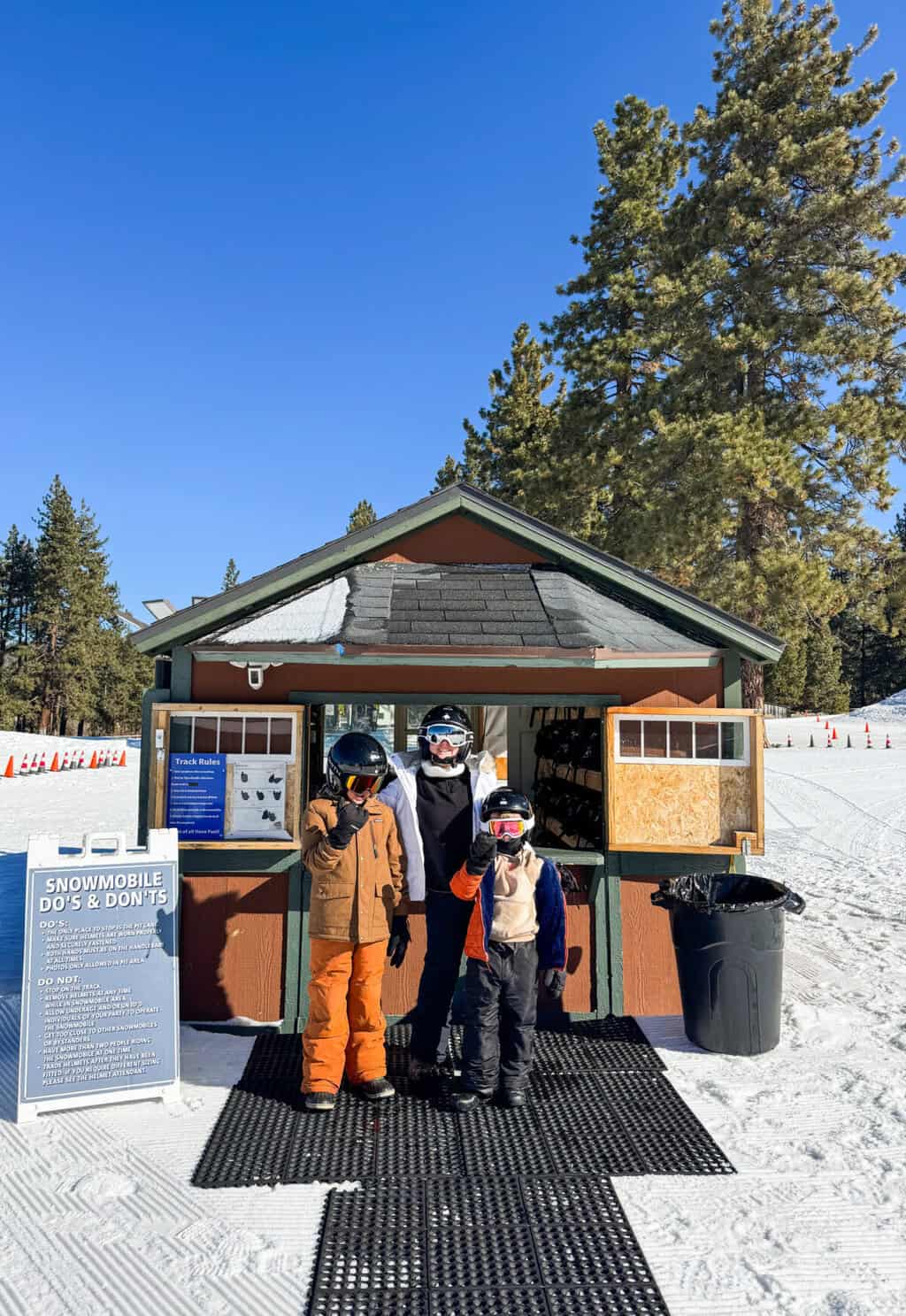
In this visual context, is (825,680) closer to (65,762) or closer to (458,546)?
(65,762)

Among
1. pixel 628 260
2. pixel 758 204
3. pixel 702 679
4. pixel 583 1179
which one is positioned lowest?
pixel 583 1179

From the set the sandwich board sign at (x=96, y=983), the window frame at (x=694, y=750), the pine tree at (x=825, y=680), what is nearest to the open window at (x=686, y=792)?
the window frame at (x=694, y=750)

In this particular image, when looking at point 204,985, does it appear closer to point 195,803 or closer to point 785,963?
point 195,803

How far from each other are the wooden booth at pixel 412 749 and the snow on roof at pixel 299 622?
18mm

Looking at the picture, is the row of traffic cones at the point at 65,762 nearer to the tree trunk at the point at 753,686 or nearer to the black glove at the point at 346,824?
the tree trunk at the point at 753,686

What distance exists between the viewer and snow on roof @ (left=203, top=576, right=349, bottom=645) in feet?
16.1

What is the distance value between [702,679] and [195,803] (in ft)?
11.5

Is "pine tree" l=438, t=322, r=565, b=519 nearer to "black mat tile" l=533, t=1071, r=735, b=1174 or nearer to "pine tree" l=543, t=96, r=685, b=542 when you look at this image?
"pine tree" l=543, t=96, r=685, b=542

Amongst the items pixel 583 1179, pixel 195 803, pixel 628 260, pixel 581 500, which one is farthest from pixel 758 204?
pixel 583 1179

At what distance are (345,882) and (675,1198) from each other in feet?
6.74

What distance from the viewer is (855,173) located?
16.9 m

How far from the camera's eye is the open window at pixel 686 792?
5.32 meters

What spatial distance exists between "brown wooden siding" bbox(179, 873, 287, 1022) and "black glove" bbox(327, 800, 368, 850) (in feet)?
4.22

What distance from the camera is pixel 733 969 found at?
15.9 ft
